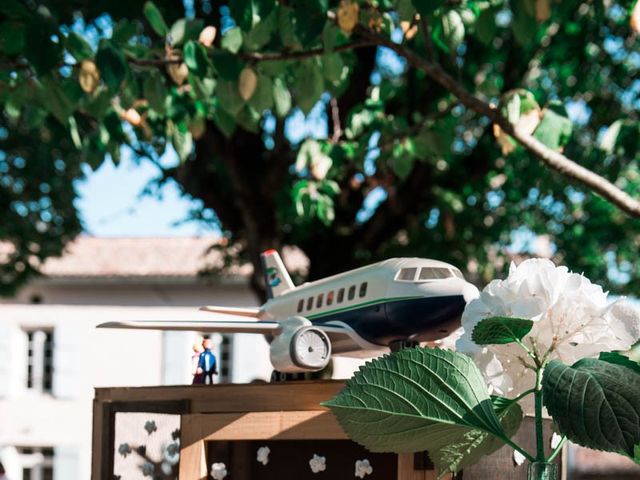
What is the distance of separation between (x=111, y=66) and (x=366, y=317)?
4.47ft

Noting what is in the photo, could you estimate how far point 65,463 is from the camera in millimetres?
17062

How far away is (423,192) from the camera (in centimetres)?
1024

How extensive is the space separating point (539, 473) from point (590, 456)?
23.0m

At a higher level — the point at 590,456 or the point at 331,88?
the point at 331,88

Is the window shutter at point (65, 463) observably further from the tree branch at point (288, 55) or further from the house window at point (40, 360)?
the tree branch at point (288, 55)

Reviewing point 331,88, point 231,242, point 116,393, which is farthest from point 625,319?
point 231,242

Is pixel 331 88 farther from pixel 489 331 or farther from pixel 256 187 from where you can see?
pixel 256 187

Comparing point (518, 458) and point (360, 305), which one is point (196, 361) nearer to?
point (360, 305)

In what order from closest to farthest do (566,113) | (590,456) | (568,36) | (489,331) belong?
1. (489,331)
2. (566,113)
3. (568,36)
4. (590,456)

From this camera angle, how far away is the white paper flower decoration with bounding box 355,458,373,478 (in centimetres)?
252

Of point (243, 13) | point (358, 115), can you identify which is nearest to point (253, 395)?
point (243, 13)

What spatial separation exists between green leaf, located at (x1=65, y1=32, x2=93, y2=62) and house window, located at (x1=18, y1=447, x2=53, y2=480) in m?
14.2

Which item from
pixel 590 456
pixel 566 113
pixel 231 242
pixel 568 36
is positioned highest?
pixel 568 36

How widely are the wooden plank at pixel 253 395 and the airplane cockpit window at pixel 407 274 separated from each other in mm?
613
